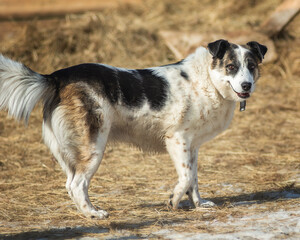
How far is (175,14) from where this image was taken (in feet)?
37.2

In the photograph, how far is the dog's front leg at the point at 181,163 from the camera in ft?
15.1

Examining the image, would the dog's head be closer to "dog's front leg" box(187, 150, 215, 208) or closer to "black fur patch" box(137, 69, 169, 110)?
"black fur patch" box(137, 69, 169, 110)

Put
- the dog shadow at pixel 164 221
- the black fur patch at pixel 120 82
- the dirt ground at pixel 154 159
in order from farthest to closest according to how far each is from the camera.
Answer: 1. the black fur patch at pixel 120 82
2. the dirt ground at pixel 154 159
3. the dog shadow at pixel 164 221

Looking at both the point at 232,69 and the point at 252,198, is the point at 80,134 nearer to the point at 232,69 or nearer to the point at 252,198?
the point at 232,69

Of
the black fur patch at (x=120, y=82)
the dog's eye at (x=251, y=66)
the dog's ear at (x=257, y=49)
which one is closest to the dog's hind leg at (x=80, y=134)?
the black fur patch at (x=120, y=82)

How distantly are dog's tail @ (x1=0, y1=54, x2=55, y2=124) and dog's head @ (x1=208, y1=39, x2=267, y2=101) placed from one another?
1.65 meters

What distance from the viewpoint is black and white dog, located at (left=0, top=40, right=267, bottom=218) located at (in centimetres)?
434

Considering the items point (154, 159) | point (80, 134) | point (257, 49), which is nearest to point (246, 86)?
point (257, 49)

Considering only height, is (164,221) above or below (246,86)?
below

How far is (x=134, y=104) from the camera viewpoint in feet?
15.0

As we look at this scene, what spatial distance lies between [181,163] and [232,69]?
100 centimetres

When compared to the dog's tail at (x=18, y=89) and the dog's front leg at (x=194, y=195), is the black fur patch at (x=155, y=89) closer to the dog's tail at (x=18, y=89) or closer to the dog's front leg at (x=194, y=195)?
the dog's front leg at (x=194, y=195)

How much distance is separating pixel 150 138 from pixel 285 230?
1.58 meters

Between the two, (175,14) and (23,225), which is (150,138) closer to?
(23,225)
